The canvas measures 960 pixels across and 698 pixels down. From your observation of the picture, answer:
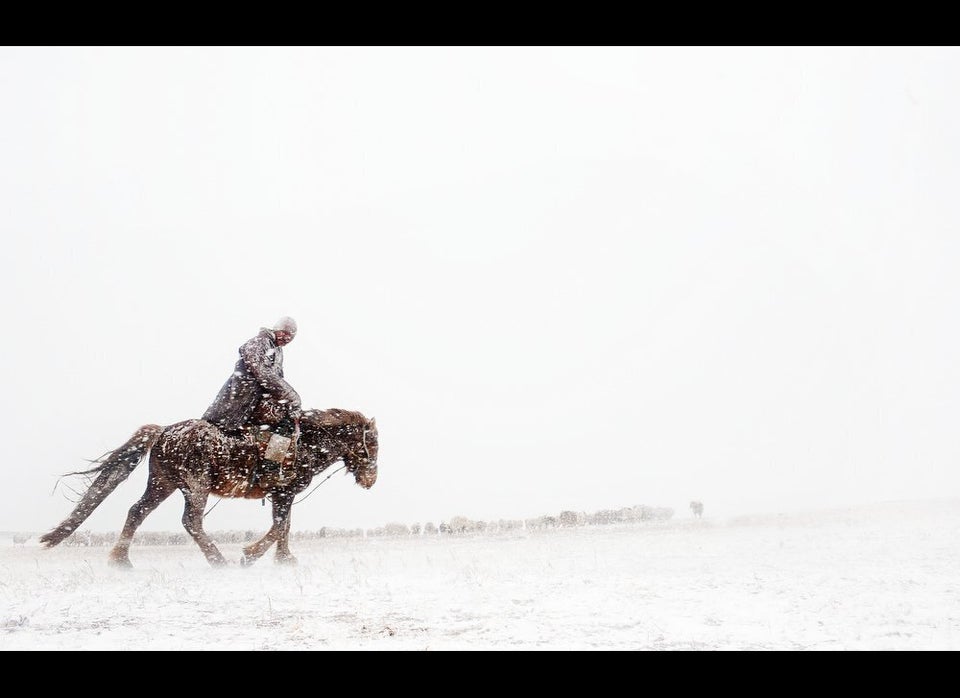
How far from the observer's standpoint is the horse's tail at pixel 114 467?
932 centimetres

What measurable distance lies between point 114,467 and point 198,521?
1439 mm

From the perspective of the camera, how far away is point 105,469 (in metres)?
9.48

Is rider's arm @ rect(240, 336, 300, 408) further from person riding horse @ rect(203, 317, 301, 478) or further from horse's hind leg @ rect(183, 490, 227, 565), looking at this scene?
horse's hind leg @ rect(183, 490, 227, 565)

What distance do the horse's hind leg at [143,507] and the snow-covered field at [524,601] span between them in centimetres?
44

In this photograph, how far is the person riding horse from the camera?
32.0 ft

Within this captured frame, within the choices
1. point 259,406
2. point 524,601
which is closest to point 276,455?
point 259,406

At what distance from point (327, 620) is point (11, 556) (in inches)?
413

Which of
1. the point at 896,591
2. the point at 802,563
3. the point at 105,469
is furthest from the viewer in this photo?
the point at 105,469

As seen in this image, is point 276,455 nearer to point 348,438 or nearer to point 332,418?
point 332,418

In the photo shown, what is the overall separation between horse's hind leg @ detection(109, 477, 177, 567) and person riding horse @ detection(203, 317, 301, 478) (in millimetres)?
1113

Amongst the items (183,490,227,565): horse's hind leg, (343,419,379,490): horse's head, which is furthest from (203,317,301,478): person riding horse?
(343,419,379,490): horse's head

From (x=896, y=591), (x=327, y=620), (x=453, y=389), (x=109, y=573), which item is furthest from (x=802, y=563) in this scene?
(x=453, y=389)
